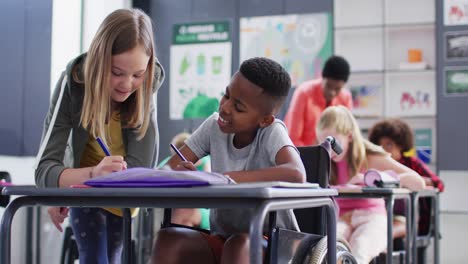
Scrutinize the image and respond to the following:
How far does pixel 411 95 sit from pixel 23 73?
345 centimetres

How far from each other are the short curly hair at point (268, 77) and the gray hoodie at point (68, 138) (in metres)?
0.34

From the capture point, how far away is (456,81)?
574 centimetres

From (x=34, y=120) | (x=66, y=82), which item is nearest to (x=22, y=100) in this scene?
(x=34, y=120)

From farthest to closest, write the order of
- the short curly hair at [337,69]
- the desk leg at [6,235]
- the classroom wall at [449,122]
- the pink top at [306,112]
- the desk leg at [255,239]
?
1. the classroom wall at [449,122]
2. the pink top at [306,112]
3. the short curly hair at [337,69]
4. the desk leg at [6,235]
5. the desk leg at [255,239]

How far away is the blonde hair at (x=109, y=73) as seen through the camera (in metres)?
1.70

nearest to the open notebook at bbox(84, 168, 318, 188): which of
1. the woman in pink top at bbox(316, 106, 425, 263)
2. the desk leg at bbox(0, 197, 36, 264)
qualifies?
the desk leg at bbox(0, 197, 36, 264)

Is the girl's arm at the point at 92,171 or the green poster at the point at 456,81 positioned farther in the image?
the green poster at the point at 456,81

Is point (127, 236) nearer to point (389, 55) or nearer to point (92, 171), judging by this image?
point (92, 171)

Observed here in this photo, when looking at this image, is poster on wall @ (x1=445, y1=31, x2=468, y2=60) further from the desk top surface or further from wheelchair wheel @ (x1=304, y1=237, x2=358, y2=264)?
the desk top surface

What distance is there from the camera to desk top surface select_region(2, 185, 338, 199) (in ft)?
3.59

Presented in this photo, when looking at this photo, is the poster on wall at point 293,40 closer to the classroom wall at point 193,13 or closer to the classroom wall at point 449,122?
the classroom wall at point 193,13

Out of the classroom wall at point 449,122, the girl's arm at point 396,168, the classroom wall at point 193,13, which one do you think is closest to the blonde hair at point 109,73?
the girl's arm at point 396,168

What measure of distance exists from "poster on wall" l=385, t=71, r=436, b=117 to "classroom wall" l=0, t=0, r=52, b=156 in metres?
3.11

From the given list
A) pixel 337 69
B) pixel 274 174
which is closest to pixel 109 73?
pixel 274 174
